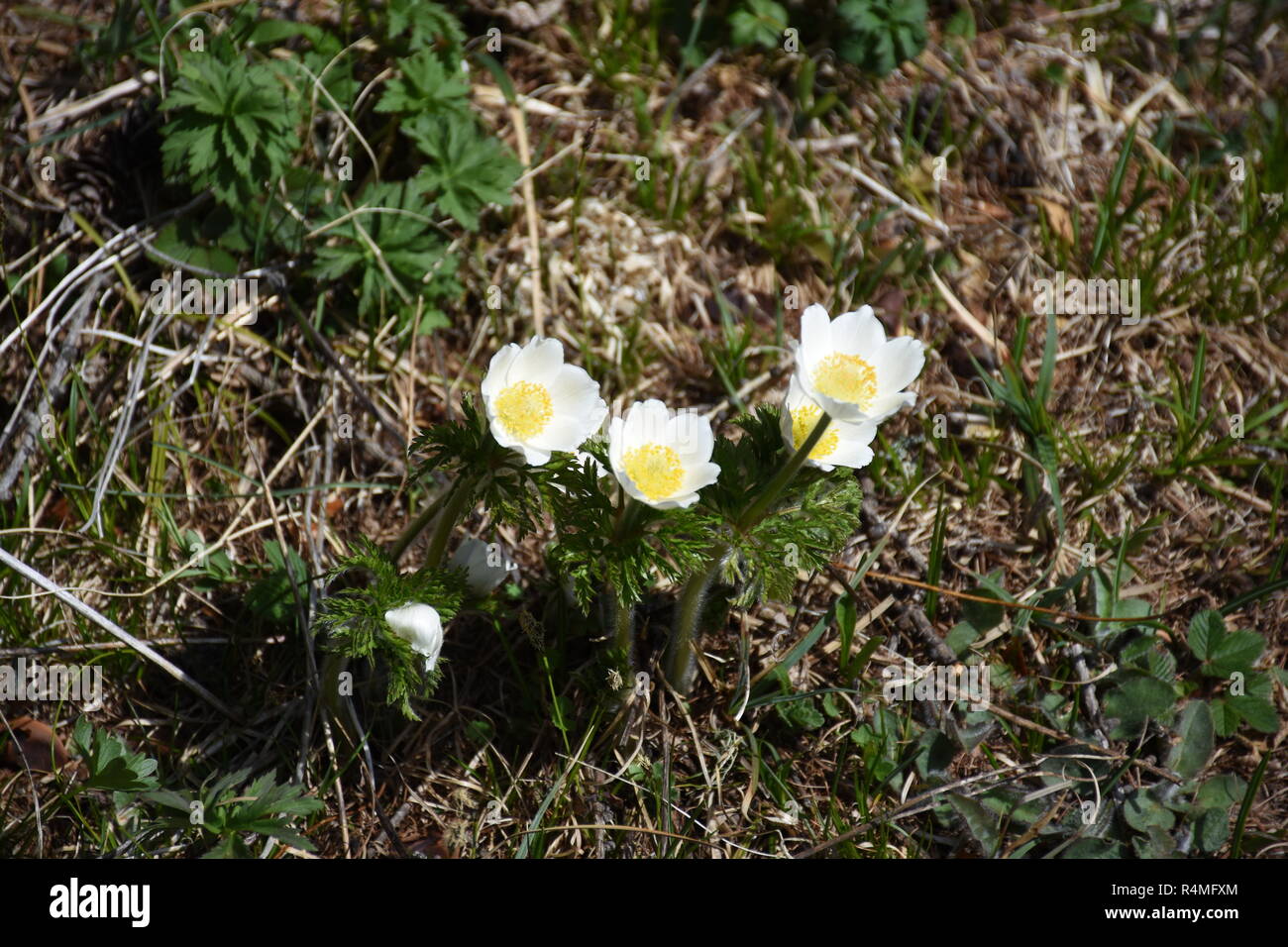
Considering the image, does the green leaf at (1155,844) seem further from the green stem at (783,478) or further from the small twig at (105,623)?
the small twig at (105,623)

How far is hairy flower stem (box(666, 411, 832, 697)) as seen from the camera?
2.10 meters

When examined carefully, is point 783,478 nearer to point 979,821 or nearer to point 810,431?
point 810,431

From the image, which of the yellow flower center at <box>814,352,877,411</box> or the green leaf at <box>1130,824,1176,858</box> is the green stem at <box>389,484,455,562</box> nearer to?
the yellow flower center at <box>814,352,877,411</box>

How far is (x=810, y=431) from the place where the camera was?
226 cm

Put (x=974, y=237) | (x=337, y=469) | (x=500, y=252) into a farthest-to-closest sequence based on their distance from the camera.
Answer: (x=974, y=237)
(x=500, y=252)
(x=337, y=469)

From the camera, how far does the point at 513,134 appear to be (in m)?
3.70

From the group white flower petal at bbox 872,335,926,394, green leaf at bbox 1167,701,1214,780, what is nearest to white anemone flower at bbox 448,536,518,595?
white flower petal at bbox 872,335,926,394

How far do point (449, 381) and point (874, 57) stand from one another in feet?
6.48

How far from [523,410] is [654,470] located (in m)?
0.31

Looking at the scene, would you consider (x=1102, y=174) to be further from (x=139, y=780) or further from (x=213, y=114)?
(x=139, y=780)

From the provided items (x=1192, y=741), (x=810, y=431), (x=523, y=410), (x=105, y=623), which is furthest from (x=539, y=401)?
(x=1192, y=741)

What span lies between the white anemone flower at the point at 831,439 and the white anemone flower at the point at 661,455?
21 centimetres

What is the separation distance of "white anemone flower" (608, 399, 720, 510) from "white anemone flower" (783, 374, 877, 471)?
0.68 ft
